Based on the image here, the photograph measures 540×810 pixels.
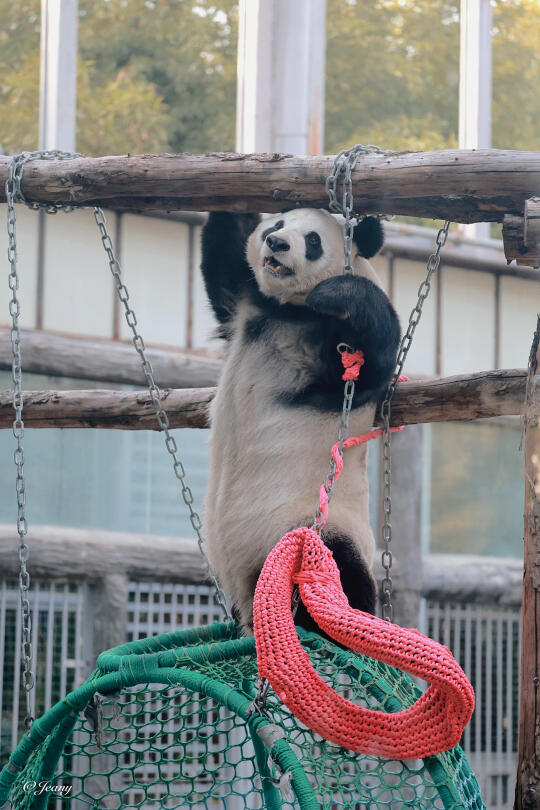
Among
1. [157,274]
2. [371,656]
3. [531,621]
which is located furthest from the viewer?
[157,274]

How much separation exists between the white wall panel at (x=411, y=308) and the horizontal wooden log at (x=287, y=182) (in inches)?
170

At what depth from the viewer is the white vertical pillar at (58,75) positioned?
7.06m

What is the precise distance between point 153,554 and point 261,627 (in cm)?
390

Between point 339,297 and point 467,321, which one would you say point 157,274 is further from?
point 339,297

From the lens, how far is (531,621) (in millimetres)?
3041

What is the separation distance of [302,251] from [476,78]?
16.3ft

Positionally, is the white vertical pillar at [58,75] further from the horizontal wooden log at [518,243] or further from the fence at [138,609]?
the horizontal wooden log at [518,243]

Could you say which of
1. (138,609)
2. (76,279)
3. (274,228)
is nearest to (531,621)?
(274,228)

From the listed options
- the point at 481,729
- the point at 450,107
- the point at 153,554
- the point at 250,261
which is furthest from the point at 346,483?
the point at 450,107

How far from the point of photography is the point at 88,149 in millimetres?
7391

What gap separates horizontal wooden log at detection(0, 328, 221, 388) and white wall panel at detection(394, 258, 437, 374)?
5.14ft

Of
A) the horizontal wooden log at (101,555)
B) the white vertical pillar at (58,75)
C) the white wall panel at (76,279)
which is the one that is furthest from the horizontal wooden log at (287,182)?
the white vertical pillar at (58,75)

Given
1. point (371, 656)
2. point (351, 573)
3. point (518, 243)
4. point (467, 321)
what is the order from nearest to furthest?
point (371, 656)
point (518, 243)
point (351, 573)
point (467, 321)

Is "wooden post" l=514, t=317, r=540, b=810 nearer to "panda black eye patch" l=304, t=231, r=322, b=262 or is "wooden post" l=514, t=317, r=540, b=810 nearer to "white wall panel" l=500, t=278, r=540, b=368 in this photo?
"panda black eye patch" l=304, t=231, r=322, b=262
